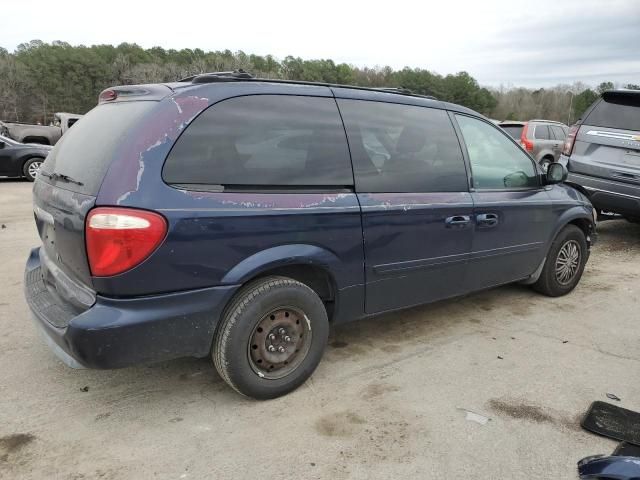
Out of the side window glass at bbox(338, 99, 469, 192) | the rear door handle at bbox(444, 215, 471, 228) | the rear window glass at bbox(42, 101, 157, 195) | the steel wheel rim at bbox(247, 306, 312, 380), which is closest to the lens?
the rear window glass at bbox(42, 101, 157, 195)

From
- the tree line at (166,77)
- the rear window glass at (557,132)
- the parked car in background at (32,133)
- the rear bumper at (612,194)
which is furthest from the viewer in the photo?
the tree line at (166,77)

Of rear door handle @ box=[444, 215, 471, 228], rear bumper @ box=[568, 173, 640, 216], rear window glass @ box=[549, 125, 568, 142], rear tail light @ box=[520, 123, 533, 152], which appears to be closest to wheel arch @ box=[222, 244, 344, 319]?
rear door handle @ box=[444, 215, 471, 228]

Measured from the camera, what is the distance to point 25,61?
68.4m

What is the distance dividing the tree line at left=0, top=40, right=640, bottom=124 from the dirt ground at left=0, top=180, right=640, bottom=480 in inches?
2057

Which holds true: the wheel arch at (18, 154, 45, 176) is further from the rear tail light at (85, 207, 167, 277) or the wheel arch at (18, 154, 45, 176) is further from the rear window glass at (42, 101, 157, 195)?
the rear tail light at (85, 207, 167, 277)

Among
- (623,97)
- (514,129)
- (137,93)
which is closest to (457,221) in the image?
(137,93)

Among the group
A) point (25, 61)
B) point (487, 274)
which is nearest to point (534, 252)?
point (487, 274)

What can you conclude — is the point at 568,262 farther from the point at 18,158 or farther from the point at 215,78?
the point at 18,158

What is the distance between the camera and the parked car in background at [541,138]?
47.6ft

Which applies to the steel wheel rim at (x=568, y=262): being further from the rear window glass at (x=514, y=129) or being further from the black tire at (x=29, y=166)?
the black tire at (x=29, y=166)

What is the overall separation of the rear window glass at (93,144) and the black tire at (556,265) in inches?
145

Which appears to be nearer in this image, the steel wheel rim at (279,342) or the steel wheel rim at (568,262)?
the steel wheel rim at (279,342)

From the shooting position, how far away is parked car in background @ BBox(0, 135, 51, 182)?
1212 cm

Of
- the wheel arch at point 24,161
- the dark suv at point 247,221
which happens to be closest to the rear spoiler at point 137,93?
the dark suv at point 247,221
